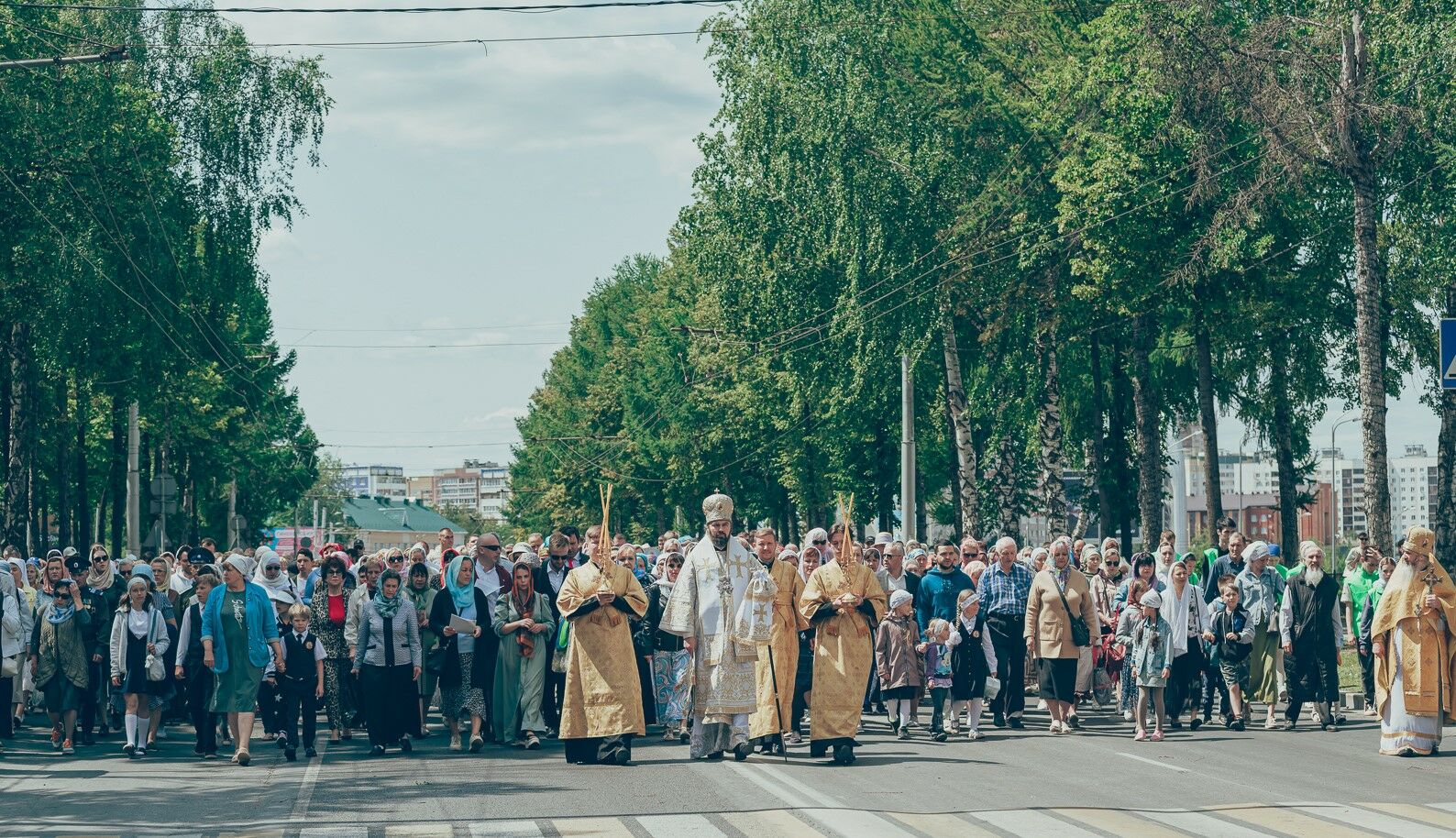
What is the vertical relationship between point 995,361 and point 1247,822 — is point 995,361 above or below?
above

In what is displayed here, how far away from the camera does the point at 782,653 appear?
1538 cm

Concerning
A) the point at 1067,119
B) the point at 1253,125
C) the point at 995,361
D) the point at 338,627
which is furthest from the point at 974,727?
the point at 995,361

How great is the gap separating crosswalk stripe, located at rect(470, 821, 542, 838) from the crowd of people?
3.69 metres

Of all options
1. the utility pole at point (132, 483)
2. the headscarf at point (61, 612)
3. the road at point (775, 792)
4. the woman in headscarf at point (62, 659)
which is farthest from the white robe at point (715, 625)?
the utility pole at point (132, 483)

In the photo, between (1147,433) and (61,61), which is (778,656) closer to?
(61,61)

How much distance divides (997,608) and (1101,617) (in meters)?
2.92

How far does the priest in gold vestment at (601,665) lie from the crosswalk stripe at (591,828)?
11.7ft

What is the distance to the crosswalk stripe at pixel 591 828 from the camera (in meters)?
10.6

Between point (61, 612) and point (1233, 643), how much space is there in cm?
1128

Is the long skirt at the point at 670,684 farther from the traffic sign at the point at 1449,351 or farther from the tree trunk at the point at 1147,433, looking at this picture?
the tree trunk at the point at 1147,433

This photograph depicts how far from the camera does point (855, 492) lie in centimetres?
4981

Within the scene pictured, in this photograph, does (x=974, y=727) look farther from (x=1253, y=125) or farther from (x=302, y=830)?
(x=1253, y=125)

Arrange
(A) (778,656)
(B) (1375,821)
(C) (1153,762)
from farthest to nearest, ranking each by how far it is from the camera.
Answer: (A) (778,656) → (C) (1153,762) → (B) (1375,821)

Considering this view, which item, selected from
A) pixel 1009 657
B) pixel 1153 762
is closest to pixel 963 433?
pixel 1009 657
